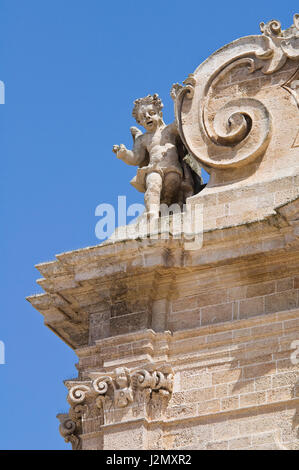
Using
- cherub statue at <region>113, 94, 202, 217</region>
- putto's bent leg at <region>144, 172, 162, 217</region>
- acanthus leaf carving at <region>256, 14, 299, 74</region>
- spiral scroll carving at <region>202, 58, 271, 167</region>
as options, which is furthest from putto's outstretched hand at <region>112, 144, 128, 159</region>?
acanthus leaf carving at <region>256, 14, 299, 74</region>

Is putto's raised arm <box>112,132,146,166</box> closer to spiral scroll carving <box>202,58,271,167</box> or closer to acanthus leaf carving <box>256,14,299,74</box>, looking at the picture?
spiral scroll carving <box>202,58,271,167</box>

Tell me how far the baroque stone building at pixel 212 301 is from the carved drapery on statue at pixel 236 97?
0.6 inches

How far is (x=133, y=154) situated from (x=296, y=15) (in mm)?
2504

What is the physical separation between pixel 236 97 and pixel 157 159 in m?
1.16

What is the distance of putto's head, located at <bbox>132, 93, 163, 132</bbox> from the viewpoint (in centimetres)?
1898

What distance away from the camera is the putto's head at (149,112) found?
19.0 metres

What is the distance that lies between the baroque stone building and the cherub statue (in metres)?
0.09

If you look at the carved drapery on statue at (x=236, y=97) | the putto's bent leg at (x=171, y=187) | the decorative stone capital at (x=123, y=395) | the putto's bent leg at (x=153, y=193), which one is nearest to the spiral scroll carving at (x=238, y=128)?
the carved drapery on statue at (x=236, y=97)

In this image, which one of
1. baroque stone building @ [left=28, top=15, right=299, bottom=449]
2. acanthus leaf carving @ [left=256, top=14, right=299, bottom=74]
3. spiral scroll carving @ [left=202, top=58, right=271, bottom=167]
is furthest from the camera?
acanthus leaf carving @ [left=256, top=14, right=299, bottom=74]

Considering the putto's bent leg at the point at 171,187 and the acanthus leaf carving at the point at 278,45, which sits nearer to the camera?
the acanthus leaf carving at the point at 278,45

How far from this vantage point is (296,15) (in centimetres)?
1848

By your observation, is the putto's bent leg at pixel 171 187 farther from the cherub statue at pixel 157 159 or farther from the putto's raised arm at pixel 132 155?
the putto's raised arm at pixel 132 155

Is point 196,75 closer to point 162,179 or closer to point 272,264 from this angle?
point 162,179
